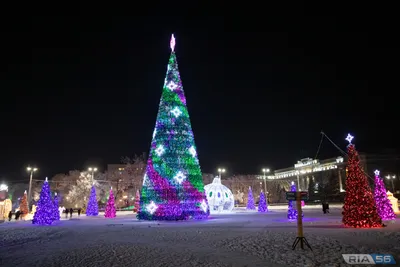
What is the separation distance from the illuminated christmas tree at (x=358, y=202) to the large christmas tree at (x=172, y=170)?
1006 centimetres

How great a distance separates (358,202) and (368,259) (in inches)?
347

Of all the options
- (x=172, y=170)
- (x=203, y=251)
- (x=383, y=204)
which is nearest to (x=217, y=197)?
(x=172, y=170)

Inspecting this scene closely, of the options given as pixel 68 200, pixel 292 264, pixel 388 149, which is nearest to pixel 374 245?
pixel 292 264

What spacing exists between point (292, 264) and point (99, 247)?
6462mm

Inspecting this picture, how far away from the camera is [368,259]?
8.06m

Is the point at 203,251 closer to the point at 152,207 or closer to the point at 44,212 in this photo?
the point at 152,207

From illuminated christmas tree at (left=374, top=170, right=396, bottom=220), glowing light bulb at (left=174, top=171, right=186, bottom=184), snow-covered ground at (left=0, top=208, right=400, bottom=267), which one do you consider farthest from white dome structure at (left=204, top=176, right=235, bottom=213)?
snow-covered ground at (left=0, top=208, right=400, bottom=267)

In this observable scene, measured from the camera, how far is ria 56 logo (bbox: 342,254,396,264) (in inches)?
307

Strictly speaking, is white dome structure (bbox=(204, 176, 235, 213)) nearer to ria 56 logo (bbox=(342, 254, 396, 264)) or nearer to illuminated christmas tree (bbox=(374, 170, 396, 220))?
illuminated christmas tree (bbox=(374, 170, 396, 220))

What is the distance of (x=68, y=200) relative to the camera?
68812 mm

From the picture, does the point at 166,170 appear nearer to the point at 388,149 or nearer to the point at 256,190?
the point at 256,190

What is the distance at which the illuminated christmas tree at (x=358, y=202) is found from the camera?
15602 mm

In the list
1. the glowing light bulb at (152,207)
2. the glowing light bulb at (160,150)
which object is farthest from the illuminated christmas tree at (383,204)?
the glowing light bulb at (160,150)

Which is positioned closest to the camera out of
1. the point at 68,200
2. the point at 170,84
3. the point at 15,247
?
the point at 15,247
